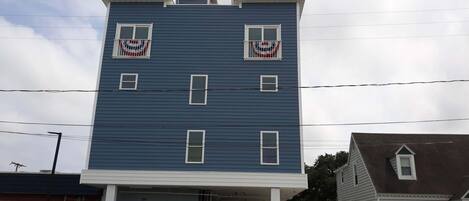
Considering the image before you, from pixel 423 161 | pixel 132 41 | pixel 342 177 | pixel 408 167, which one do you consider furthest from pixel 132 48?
pixel 342 177

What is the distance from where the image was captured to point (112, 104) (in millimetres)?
23328

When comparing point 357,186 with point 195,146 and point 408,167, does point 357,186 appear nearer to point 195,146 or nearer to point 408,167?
point 408,167

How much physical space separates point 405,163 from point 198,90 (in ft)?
46.9

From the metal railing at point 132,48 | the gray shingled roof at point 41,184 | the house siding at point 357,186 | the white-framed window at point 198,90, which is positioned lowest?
the gray shingled roof at point 41,184

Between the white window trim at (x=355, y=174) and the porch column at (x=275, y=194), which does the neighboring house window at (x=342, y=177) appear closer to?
the white window trim at (x=355, y=174)

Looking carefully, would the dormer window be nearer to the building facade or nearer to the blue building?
the building facade

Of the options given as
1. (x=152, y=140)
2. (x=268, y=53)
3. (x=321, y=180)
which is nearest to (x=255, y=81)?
(x=268, y=53)

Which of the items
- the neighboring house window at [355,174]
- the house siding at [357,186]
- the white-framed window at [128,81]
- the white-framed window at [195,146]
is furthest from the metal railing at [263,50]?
the neighboring house window at [355,174]

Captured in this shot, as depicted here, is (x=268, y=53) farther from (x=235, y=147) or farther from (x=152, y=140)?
(x=152, y=140)

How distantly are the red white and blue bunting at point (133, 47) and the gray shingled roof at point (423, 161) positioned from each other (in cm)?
1555

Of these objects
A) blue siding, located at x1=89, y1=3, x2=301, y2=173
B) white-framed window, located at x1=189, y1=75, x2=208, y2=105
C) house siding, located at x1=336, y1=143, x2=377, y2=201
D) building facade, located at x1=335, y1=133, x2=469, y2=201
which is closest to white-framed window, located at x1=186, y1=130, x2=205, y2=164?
blue siding, located at x1=89, y1=3, x2=301, y2=173

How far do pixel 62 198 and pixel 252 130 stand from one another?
36.4ft

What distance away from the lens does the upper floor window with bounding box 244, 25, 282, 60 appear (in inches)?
938

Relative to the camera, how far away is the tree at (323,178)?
A: 50094 mm
